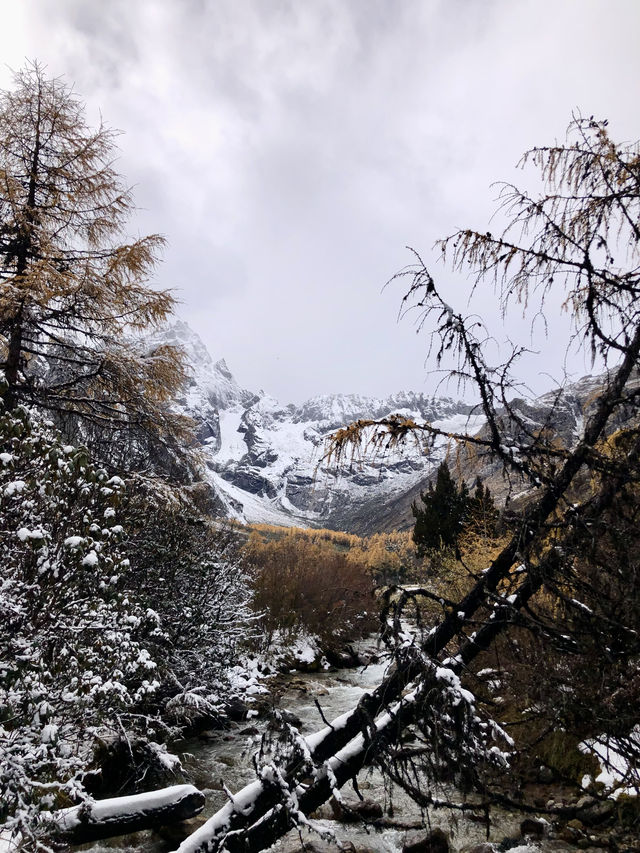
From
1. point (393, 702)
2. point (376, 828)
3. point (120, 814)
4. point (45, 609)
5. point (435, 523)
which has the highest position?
point (393, 702)

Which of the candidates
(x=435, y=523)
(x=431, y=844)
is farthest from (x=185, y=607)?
(x=435, y=523)

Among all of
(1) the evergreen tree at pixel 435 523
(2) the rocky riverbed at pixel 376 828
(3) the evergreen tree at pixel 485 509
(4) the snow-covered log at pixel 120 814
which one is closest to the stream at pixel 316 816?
(2) the rocky riverbed at pixel 376 828

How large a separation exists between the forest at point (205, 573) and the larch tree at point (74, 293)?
33 mm

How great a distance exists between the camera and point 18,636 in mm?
3824

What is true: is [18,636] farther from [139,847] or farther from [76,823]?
[139,847]

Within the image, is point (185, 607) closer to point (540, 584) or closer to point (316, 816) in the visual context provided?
point (316, 816)

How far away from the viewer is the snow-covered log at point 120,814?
14.5 feet

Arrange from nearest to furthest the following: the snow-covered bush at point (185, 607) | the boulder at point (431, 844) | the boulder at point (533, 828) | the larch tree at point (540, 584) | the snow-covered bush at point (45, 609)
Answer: the larch tree at point (540, 584), the snow-covered bush at point (45, 609), the boulder at point (431, 844), the boulder at point (533, 828), the snow-covered bush at point (185, 607)

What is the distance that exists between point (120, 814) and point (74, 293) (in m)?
6.15

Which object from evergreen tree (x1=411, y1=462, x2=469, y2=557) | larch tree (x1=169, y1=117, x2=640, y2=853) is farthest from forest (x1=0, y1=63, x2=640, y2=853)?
evergreen tree (x1=411, y1=462, x2=469, y2=557)

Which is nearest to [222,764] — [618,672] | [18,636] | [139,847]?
[139,847]

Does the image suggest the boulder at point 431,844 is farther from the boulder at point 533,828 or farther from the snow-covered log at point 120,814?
the snow-covered log at point 120,814

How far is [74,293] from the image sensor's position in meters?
6.69

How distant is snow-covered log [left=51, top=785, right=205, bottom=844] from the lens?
441cm
